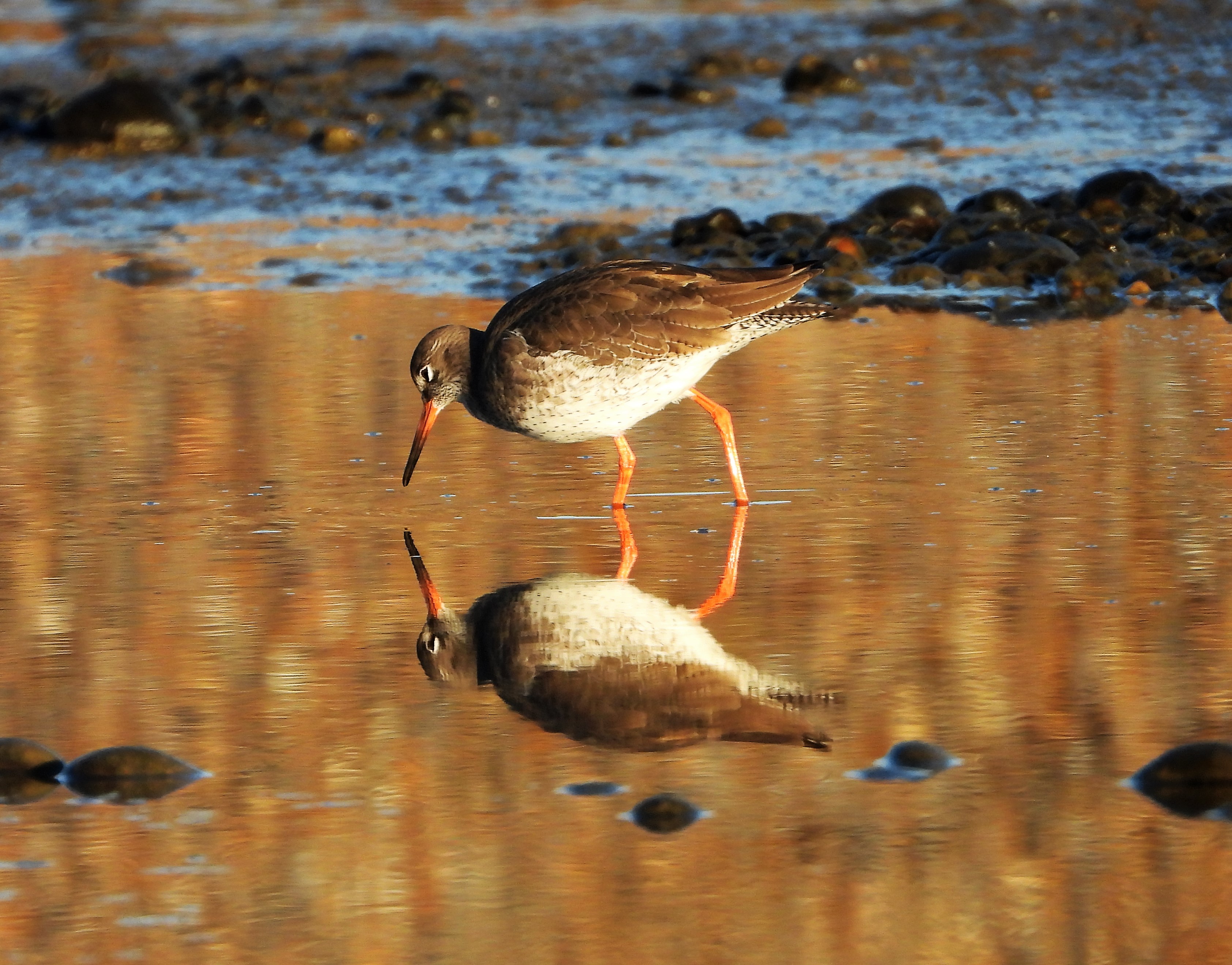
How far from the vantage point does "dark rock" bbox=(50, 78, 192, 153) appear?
1688 cm

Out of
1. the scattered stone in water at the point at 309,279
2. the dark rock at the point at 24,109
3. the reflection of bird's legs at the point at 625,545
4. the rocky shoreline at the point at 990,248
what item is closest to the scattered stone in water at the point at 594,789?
the reflection of bird's legs at the point at 625,545

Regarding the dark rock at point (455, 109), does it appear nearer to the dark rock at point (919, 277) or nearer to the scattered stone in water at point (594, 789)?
the dark rock at point (919, 277)

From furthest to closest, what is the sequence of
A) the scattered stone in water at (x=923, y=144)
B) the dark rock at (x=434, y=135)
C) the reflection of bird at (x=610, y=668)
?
the dark rock at (x=434, y=135) → the scattered stone in water at (x=923, y=144) → the reflection of bird at (x=610, y=668)

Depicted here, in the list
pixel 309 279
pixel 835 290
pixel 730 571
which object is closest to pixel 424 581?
pixel 730 571

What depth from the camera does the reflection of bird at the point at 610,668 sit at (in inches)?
214

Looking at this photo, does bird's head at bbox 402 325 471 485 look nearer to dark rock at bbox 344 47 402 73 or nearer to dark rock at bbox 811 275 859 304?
dark rock at bbox 811 275 859 304

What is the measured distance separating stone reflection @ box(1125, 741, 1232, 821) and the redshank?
303cm

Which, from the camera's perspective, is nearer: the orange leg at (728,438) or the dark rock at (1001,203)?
the orange leg at (728,438)

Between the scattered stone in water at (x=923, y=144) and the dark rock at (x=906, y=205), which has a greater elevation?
the scattered stone in water at (x=923, y=144)

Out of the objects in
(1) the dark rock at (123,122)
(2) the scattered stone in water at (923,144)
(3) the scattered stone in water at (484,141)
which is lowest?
(2) the scattered stone in water at (923,144)

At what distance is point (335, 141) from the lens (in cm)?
1695

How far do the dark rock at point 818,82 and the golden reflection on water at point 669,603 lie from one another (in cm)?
875

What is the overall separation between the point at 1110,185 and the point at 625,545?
6940mm

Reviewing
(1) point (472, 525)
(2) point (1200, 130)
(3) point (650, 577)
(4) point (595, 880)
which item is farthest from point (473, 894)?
(2) point (1200, 130)
